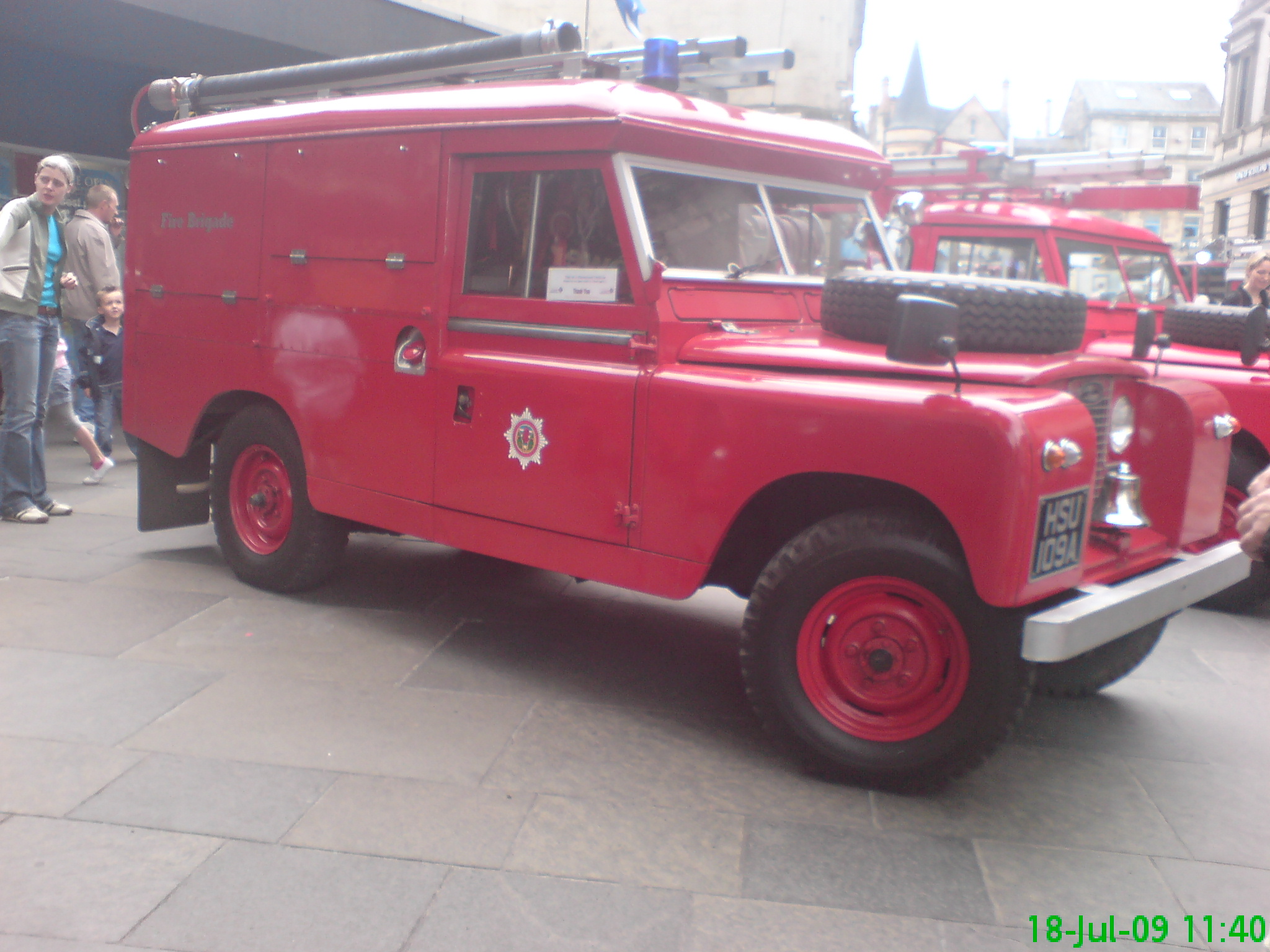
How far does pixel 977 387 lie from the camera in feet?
10.9

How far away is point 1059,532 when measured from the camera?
10.4 feet

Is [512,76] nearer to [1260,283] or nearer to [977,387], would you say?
[977,387]

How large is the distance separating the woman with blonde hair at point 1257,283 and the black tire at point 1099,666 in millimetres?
5008

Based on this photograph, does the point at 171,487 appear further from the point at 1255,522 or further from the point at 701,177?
the point at 1255,522

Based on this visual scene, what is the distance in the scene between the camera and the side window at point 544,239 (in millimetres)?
4031

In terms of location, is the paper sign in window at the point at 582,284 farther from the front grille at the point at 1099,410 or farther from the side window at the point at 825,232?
the front grille at the point at 1099,410

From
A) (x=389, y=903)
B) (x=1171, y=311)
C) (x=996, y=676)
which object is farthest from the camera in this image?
(x=1171, y=311)

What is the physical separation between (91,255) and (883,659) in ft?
24.1

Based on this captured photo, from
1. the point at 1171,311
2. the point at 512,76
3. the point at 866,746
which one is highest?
the point at 512,76

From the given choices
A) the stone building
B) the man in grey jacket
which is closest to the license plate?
the man in grey jacket

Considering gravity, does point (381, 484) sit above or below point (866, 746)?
above

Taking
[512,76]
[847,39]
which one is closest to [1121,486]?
[512,76]

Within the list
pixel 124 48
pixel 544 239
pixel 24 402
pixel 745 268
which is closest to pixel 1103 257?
pixel 745 268

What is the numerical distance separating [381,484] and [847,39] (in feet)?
96.9
